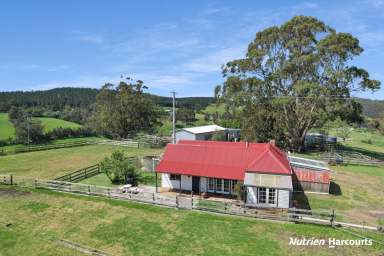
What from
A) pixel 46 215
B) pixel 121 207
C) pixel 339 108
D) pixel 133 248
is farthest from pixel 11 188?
pixel 339 108

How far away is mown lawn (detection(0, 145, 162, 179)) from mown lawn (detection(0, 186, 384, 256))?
10.1 metres

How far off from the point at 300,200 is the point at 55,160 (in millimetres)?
27931

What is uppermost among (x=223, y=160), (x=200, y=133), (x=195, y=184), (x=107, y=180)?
(x=200, y=133)

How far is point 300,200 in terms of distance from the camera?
2111cm

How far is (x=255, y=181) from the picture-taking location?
1930 cm

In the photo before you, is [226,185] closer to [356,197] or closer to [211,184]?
[211,184]

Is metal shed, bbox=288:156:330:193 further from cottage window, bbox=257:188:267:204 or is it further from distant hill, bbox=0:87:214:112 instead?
distant hill, bbox=0:87:214:112

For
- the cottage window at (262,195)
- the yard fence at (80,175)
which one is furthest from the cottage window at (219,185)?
the yard fence at (80,175)

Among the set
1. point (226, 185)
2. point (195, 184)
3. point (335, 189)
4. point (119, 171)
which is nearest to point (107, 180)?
point (119, 171)

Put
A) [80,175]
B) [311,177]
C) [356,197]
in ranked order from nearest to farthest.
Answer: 1. [356,197]
2. [311,177]
3. [80,175]

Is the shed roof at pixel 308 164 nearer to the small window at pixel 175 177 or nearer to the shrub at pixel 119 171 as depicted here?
→ the small window at pixel 175 177

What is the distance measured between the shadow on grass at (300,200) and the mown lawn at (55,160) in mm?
20249

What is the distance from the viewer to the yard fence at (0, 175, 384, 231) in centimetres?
1658

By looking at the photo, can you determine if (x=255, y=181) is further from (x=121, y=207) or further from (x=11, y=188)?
(x=11, y=188)
